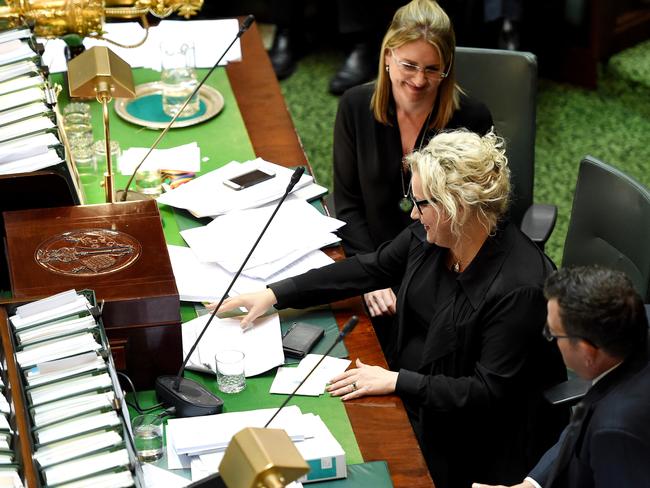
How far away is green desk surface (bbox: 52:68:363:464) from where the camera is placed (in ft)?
7.27

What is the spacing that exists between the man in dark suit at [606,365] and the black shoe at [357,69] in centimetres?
320

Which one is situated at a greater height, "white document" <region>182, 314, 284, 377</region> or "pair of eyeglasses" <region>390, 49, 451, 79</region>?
"pair of eyeglasses" <region>390, 49, 451, 79</region>

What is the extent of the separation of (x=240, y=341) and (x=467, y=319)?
53 centimetres

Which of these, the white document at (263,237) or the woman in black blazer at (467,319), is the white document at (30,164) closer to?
the white document at (263,237)

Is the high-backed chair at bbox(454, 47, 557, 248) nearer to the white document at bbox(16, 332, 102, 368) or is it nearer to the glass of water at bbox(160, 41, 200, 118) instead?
the glass of water at bbox(160, 41, 200, 118)

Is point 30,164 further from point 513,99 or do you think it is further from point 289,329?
point 513,99

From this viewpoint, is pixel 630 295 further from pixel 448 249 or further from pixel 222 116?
pixel 222 116

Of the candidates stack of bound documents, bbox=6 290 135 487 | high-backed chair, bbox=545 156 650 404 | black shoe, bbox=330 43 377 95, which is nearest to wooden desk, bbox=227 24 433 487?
high-backed chair, bbox=545 156 650 404

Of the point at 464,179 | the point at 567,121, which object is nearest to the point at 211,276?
the point at 464,179

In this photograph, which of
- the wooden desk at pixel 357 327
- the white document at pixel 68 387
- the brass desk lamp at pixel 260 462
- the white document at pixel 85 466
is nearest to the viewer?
the brass desk lamp at pixel 260 462

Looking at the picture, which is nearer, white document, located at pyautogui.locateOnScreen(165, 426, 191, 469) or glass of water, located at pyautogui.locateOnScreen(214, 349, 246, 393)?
white document, located at pyautogui.locateOnScreen(165, 426, 191, 469)

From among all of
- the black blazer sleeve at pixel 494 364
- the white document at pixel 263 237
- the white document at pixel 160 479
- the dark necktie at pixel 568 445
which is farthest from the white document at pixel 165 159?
the dark necktie at pixel 568 445

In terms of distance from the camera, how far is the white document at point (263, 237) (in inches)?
105

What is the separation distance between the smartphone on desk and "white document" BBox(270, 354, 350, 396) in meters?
0.72
